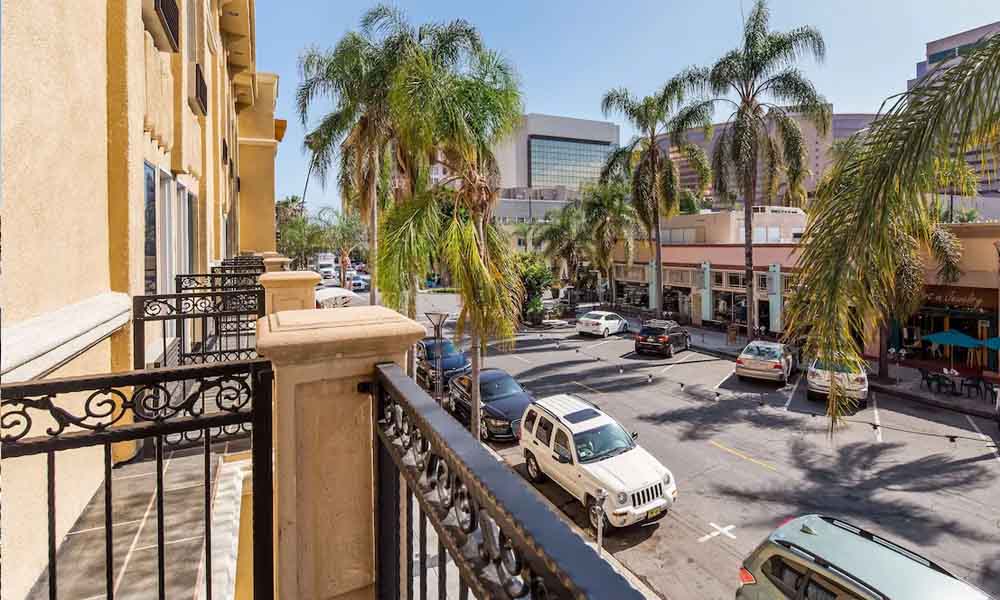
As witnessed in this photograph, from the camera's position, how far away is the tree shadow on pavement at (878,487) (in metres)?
9.58

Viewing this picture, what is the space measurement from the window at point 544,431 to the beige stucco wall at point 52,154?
8.54 metres

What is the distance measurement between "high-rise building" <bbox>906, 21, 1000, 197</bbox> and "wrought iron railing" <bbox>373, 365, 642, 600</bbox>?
19.2ft

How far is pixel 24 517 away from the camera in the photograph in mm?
2814

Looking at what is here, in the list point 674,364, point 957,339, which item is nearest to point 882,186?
point 957,339

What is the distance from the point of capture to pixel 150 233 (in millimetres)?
6875

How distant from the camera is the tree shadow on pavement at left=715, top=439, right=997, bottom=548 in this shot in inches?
377

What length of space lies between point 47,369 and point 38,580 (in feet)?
4.14

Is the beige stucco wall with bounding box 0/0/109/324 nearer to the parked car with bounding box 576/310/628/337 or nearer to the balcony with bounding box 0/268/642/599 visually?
the balcony with bounding box 0/268/642/599

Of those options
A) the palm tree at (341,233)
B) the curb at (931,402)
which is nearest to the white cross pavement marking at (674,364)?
the curb at (931,402)

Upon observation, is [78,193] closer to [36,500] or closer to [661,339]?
[36,500]

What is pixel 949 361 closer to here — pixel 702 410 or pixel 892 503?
pixel 702 410

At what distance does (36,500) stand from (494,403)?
39.6 feet

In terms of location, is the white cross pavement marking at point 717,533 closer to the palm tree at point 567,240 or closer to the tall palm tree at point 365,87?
the tall palm tree at point 365,87

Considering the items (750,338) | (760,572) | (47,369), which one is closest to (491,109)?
(760,572)
